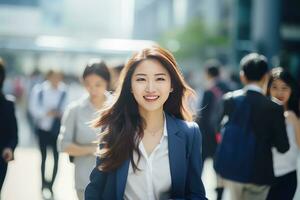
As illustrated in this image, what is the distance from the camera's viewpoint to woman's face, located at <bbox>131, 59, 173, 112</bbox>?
3145mm

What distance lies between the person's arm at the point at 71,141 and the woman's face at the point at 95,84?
0.21 m

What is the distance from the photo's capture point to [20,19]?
34.4 m

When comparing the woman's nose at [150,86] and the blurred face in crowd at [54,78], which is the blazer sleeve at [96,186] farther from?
the blurred face in crowd at [54,78]

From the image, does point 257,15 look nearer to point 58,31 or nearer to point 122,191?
Answer: point 58,31

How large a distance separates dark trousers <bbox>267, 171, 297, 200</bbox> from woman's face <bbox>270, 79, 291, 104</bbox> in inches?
26.8

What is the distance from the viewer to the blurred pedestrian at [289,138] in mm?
5336

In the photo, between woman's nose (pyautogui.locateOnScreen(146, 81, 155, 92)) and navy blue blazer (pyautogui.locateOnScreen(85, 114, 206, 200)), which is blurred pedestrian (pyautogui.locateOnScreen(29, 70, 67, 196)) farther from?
woman's nose (pyautogui.locateOnScreen(146, 81, 155, 92))

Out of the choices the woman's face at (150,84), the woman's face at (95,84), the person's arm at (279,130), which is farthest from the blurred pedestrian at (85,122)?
the woman's face at (150,84)

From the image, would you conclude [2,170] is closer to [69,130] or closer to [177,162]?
[69,130]

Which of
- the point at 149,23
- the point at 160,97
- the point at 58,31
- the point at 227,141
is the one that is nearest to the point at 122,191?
the point at 160,97

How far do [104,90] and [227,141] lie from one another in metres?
1.10

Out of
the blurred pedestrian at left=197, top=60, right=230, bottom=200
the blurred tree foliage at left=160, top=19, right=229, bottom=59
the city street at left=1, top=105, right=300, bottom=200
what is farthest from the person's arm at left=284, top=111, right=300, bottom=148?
the blurred tree foliage at left=160, top=19, right=229, bottom=59

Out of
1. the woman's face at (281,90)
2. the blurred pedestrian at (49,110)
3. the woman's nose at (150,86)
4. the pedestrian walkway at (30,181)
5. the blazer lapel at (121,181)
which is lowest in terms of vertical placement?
the pedestrian walkway at (30,181)

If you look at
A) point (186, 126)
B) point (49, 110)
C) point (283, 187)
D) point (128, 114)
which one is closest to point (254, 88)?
point (283, 187)
